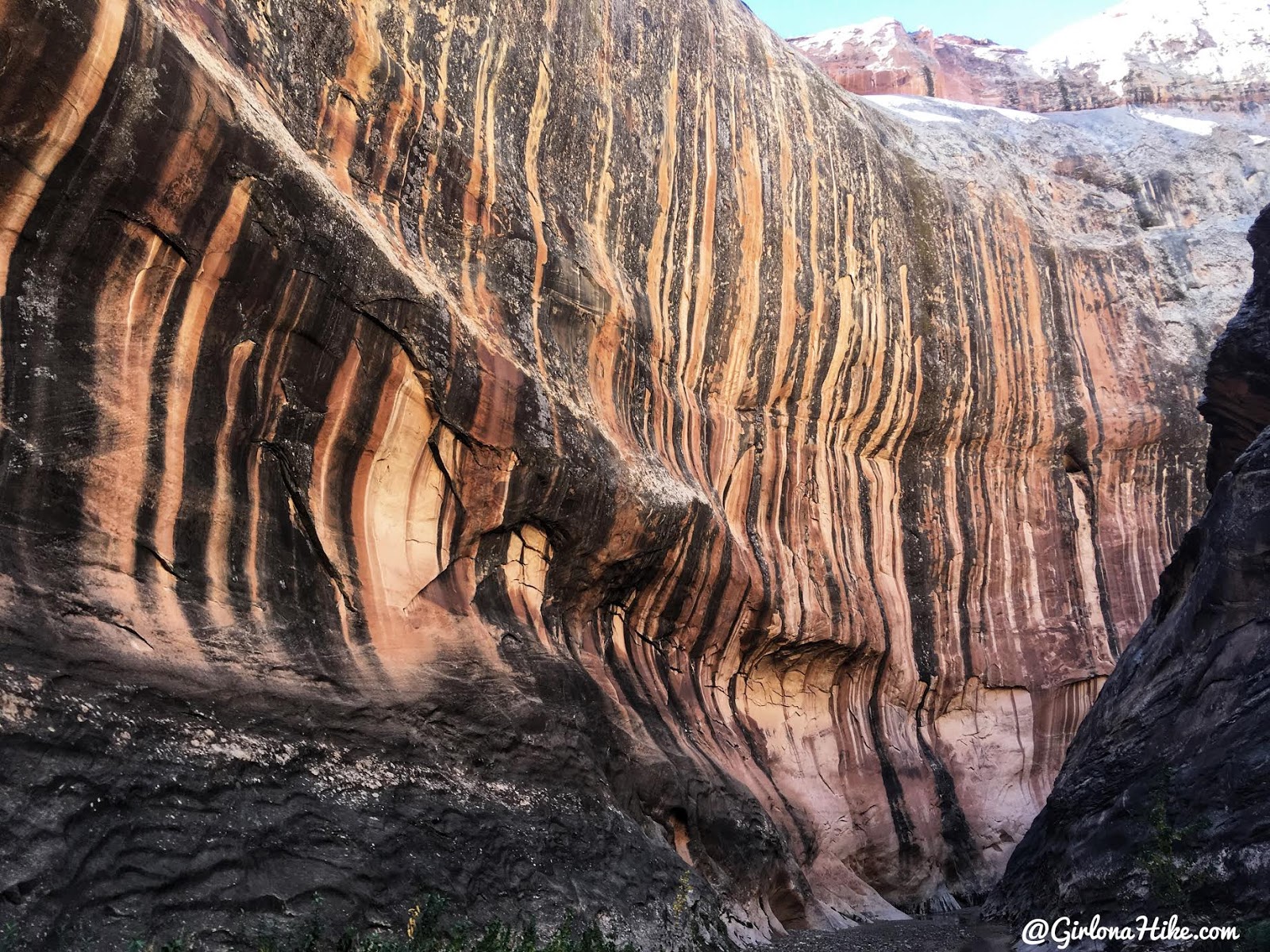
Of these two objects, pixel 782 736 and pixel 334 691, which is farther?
pixel 782 736

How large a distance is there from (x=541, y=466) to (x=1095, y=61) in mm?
31078

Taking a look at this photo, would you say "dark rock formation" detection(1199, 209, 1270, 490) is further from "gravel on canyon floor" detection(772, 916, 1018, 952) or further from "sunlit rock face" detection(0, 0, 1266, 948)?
"gravel on canyon floor" detection(772, 916, 1018, 952)

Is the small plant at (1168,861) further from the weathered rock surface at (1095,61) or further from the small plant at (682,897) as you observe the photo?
the weathered rock surface at (1095,61)

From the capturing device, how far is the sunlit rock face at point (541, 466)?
7.38 metres

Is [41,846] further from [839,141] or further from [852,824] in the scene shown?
[839,141]

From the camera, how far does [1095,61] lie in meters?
33.7

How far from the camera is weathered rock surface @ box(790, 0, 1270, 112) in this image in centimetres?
3130

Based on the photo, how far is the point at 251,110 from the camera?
28.7ft

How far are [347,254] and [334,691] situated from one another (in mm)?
4043

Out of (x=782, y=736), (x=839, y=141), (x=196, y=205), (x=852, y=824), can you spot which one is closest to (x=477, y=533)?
(x=196, y=205)

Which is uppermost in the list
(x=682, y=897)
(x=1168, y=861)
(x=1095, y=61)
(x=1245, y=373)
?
(x=1095, y=61)

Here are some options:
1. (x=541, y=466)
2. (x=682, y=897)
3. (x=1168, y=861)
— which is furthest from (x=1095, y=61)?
(x=682, y=897)

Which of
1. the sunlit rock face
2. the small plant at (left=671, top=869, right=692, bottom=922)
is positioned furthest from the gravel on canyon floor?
the small plant at (left=671, top=869, right=692, bottom=922)

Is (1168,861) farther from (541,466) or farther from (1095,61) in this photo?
(1095,61)
